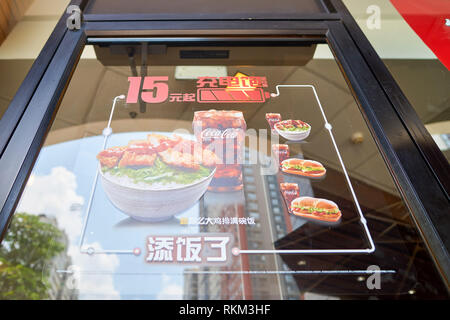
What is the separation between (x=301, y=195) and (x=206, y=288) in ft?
1.26

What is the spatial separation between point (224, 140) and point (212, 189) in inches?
7.7

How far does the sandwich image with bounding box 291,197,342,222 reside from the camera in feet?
3.33

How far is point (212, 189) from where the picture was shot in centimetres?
105

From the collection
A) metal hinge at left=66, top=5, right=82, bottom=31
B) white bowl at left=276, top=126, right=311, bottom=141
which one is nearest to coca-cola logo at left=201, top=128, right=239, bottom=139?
white bowl at left=276, top=126, right=311, bottom=141

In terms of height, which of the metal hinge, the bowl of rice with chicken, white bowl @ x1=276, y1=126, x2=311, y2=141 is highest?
the metal hinge

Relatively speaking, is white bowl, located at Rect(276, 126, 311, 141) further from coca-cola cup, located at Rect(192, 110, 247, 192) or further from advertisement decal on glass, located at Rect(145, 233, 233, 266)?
advertisement decal on glass, located at Rect(145, 233, 233, 266)

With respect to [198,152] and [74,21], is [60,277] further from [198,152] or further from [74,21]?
[74,21]

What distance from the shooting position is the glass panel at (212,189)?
87 cm

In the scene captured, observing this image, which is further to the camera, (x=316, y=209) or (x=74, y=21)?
(x=74, y=21)

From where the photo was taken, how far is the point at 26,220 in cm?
95

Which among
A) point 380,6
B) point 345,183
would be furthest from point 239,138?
point 380,6

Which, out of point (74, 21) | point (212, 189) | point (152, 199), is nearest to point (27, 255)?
point (152, 199)

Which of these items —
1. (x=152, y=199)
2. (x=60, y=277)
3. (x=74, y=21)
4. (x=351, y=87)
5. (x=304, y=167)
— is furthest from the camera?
(x=74, y=21)

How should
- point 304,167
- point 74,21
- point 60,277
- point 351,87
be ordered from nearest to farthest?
point 60,277, point 304,167, point 351,87, point 74,21
